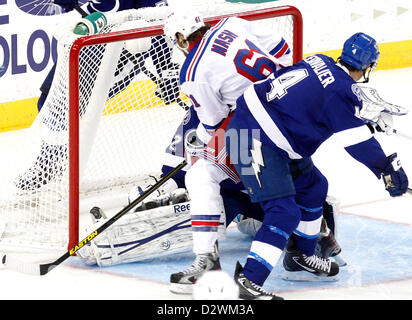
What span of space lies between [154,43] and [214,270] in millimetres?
1279

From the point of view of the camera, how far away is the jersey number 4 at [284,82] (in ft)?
10.3

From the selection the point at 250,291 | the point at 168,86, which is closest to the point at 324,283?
the point at 250,291

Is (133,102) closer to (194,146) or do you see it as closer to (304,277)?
(194,146)

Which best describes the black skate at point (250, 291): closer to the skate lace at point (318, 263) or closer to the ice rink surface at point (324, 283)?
the ice rink surface at point (324, 283)

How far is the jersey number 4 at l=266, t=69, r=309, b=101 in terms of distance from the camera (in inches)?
124

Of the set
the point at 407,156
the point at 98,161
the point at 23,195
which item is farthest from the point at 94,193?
the point at 407,156

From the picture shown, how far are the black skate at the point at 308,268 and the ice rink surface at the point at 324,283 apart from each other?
0.04 meters

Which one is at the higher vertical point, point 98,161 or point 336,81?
point 336,81

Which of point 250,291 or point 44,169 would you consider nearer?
point 250,291

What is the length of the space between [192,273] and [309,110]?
2.27 ft

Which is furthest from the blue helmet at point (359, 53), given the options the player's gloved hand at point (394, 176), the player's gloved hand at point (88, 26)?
the player's gloved hand at point (88, 26)

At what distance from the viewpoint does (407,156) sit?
5.35 meters

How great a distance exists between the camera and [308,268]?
11.5 ft
